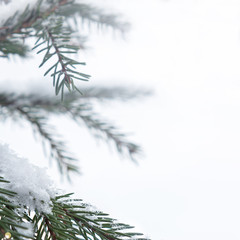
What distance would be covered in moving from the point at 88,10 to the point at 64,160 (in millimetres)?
376

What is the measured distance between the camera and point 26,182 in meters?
0.31

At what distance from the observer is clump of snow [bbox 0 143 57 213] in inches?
11.6

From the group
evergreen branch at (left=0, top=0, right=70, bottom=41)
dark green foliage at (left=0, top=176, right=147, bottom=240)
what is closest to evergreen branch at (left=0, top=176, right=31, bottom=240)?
dark green foliage at (left=0, top=176, right=147, bottom=240)

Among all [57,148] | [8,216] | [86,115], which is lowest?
[8,216]

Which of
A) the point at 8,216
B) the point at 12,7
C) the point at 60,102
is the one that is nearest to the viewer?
the point at 8,216

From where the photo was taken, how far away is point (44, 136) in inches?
26.9

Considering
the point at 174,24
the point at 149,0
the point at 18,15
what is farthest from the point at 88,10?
the point at 174,24

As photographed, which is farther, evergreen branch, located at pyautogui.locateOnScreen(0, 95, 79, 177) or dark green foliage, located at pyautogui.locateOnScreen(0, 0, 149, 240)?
evergreen branch, located at pyautogui.locateOnScreen(0, 95, 79, 177)

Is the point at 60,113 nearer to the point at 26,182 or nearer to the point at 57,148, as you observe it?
the point at 57,148

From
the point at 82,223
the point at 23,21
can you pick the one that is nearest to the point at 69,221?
the point at 82,223

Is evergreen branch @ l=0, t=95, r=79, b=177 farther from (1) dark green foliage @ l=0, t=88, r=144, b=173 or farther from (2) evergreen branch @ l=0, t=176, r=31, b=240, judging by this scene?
(2) evergreen branch @ l=0, t=176, r=31, b=240

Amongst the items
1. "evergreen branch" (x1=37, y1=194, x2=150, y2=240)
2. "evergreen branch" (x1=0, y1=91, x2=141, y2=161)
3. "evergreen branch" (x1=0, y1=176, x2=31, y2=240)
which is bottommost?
"evergreen branch" (x1=0, y1=176, x2=31, y2=240)

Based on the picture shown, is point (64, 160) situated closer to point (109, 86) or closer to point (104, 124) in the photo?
point (104, 124)

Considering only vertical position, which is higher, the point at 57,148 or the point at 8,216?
the point at 57,148
